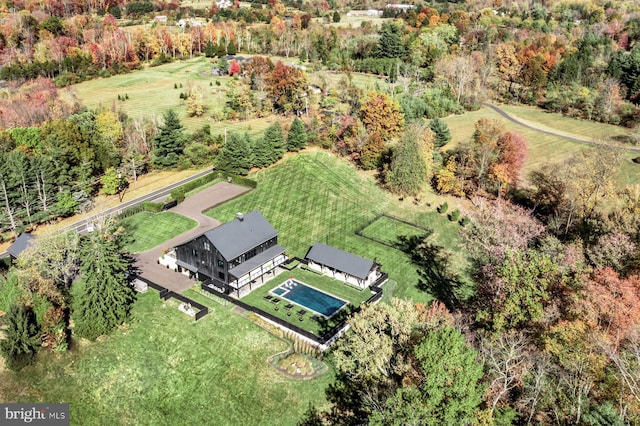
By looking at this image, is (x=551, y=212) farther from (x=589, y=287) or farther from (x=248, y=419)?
(x=248, y=419)

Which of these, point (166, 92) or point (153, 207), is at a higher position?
point (166, 92)

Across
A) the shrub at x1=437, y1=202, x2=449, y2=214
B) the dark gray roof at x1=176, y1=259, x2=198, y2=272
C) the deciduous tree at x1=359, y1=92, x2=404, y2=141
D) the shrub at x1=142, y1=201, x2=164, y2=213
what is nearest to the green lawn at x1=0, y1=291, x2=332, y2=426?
the dark gray roof at x1=176, y1=259, x2=198, y2=272

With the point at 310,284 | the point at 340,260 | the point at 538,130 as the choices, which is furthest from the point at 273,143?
the point at 538,130

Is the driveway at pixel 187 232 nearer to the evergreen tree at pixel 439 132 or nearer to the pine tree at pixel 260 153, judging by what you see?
the pine tree at pixel 260 153

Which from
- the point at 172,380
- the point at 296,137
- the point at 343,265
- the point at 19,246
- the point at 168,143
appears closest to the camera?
the point at 172,380

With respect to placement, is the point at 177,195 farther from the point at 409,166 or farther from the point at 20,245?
the point at 409,166

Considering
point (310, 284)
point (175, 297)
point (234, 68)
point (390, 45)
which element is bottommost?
point (310, 284)

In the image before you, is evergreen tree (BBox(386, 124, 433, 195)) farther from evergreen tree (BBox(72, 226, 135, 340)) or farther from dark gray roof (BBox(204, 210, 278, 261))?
evergreen tree (BBox(72, 226, 135, 340))
